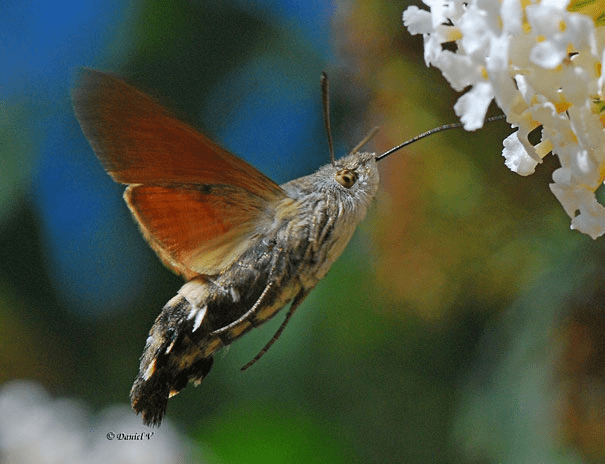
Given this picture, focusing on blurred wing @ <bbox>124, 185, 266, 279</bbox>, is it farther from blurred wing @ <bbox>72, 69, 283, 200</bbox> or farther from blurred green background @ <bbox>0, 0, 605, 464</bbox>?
blurred green background @ <bbox>0, 0, 605, 464</bbox>

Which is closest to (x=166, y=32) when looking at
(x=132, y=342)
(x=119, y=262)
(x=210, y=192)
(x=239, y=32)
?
(x=239, y=32)

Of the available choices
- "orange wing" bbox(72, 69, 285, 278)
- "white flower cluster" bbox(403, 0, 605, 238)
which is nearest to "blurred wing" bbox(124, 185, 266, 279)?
"orange wing" bbox(72, 69, 285, 278)

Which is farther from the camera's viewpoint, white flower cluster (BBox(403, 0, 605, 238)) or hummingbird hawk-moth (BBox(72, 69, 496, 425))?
hummingbird hawk-moth (BBox(72, 69, 496, 425))

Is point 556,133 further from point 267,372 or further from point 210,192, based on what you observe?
point 267,372

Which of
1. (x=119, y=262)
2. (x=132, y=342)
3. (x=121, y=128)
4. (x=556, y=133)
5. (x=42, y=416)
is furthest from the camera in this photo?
(x=119, y=262)

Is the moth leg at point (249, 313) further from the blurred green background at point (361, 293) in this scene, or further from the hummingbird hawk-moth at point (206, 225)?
the blurred green background at point (361, 293)
